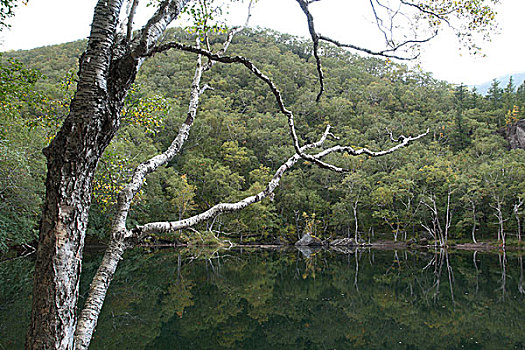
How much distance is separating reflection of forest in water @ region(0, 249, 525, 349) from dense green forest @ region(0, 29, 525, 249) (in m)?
6.90

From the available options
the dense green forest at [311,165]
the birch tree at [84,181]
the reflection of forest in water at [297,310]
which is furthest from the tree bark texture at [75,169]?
the dense green forest at [311,165]

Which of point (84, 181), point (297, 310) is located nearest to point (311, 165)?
point (297, 310)

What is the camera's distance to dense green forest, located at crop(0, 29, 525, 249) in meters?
29.6

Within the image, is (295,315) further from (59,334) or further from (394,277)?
(59,334)

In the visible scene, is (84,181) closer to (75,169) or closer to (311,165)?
(75,169)

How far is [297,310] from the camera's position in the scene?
32.7 feet

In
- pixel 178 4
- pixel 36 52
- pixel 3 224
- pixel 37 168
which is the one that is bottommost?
pixel 3 224

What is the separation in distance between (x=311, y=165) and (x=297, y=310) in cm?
3617

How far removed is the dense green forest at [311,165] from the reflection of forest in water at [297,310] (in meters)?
6.90

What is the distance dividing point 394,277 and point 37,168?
17058 millimetres

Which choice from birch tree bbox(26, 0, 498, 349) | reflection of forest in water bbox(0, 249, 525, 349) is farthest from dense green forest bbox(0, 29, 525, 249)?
birch tree bbox(26, 0, 498, 349)

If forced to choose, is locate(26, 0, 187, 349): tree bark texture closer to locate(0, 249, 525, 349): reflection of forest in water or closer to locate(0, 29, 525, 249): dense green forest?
locate(0, 249, 525, 349): reflection of forest in water

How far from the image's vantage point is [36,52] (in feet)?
208

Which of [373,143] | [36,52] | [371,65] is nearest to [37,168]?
[373,143]
